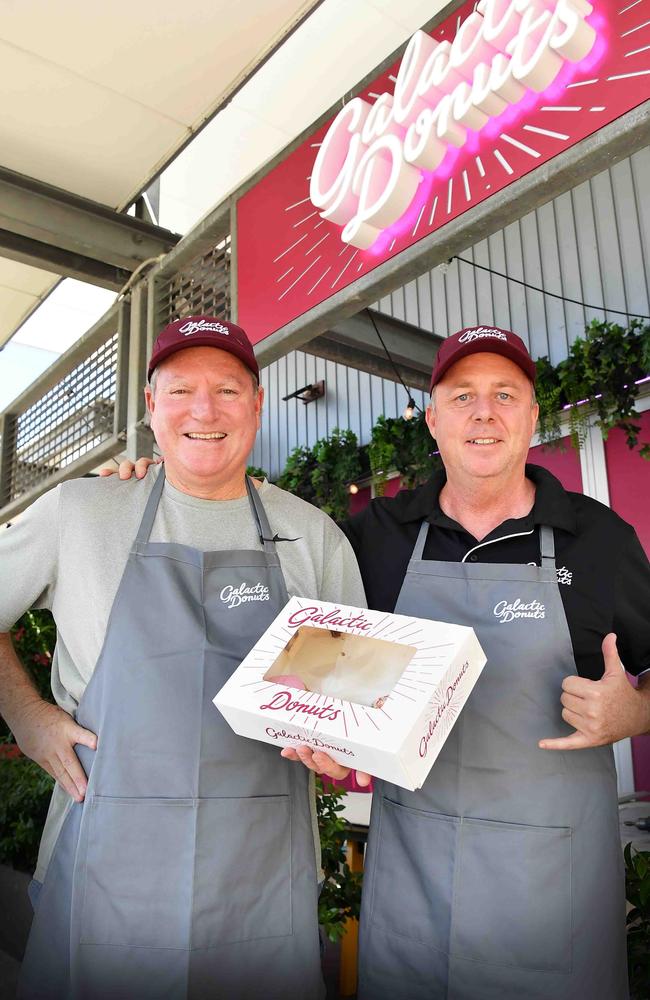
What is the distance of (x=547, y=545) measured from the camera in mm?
1921

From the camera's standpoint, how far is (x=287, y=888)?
1.58 meters

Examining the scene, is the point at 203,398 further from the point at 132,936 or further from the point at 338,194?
the point at 338,194

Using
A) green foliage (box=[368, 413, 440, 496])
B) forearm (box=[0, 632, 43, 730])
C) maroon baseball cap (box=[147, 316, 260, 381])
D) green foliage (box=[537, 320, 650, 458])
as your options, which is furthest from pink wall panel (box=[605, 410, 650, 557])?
forearm (box=[0, 632, 43, 730])

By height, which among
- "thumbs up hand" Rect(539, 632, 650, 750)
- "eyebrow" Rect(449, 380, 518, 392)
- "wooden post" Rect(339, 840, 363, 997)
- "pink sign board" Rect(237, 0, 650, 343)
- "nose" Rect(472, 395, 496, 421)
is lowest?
"wooden post" Rect(339, 840, 363, 997)

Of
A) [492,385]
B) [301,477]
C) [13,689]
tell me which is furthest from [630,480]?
[13,689]

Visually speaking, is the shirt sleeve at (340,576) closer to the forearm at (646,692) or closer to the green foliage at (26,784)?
the forearm at (646,692)

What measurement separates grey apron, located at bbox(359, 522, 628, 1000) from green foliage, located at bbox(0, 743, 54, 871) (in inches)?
92.5

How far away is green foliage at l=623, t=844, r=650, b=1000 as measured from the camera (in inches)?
76.5

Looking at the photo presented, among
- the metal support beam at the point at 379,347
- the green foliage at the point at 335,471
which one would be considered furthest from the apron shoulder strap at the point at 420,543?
the green foliage at the point at 335,471

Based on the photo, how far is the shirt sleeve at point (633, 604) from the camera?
75.0 inches

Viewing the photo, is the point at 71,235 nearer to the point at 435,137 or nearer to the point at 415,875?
the point at 435,137

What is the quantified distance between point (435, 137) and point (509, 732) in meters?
1.81

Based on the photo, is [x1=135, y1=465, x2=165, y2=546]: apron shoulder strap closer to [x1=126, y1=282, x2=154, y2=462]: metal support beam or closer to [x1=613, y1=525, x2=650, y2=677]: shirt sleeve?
[x1=613, y1=525, x2=650, y2=677]: shirt sleeve

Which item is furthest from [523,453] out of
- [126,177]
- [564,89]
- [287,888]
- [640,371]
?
[640,371]
